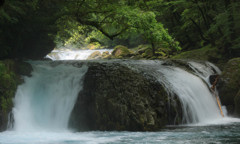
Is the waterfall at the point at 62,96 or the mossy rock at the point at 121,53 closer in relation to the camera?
the waterfall at the point at 62,96

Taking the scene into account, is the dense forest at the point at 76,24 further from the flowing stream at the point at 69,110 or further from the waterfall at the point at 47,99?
the waterfall at the point at 47,99

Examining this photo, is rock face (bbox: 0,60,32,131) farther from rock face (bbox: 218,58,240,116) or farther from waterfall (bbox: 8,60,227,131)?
rock face (bbox: 218,58,240,116)

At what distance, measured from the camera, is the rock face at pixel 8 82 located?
28.3 feet

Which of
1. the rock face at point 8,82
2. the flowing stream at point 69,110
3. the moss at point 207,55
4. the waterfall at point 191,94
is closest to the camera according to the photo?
the flowing stream at point 69,110

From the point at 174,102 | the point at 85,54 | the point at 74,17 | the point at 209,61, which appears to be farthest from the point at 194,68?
the point at 85,54

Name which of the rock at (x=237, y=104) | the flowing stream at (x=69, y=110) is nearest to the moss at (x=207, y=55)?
the flowing stream at (x=69, y=110)

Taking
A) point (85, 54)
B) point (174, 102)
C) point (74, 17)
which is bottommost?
point (174, 102)

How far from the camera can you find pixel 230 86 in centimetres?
1146

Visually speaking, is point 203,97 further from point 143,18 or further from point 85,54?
point 85,54

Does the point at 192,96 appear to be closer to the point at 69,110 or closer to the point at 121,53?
the point at 69,110

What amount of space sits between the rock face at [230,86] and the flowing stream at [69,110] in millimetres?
574

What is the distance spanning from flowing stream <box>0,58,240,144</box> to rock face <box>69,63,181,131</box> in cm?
42

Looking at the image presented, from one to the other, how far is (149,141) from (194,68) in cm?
900

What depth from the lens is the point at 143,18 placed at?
1025 centimetres
